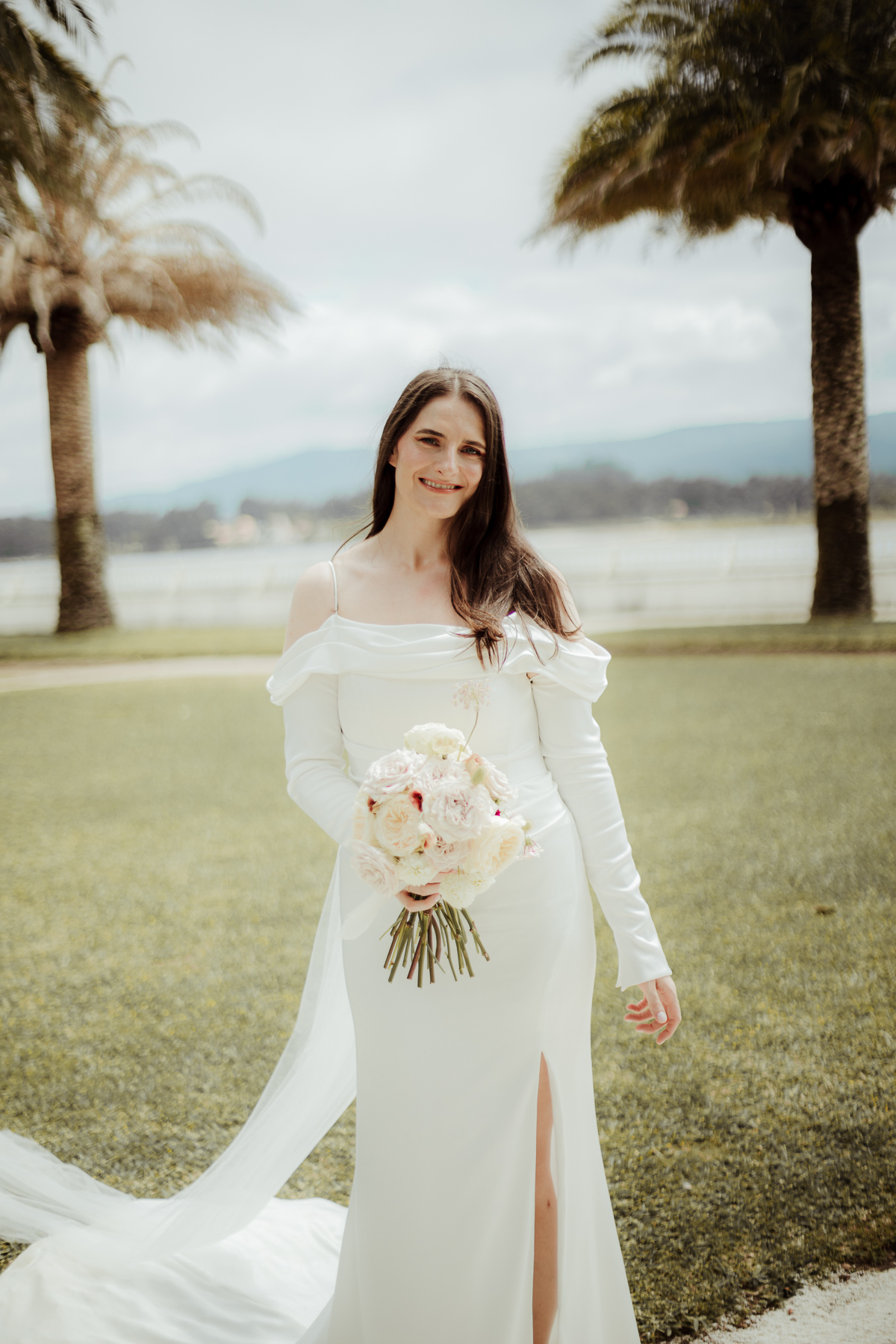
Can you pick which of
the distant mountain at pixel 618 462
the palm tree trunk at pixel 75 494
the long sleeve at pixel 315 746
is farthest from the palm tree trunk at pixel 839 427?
the long sleeve at pixel 315 746

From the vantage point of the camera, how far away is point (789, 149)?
1155 cm

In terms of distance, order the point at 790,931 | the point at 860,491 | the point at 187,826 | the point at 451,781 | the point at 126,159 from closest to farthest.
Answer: the point at 451,781 < the point at 790,931 < the point at 187,826 < the point at 860,491 < the point at 126,159

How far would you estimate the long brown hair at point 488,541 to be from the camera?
198 cm

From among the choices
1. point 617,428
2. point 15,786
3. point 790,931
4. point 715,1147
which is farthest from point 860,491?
point 617,428

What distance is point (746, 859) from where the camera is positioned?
541cm

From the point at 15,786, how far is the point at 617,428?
10191cm

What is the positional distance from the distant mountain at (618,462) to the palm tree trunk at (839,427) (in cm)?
70

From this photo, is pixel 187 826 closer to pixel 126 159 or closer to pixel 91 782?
pixel 91 782

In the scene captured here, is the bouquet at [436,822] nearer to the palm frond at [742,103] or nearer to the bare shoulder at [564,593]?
the bare shoulder at [564,593]

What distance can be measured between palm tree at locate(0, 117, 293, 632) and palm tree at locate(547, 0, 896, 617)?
626 centimetres

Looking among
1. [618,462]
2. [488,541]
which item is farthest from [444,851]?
[618,462]

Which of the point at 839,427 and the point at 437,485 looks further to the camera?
the point at 839,427

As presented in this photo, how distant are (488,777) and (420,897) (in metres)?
0.24

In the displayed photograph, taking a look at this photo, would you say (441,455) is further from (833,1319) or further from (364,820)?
(833,1319)
